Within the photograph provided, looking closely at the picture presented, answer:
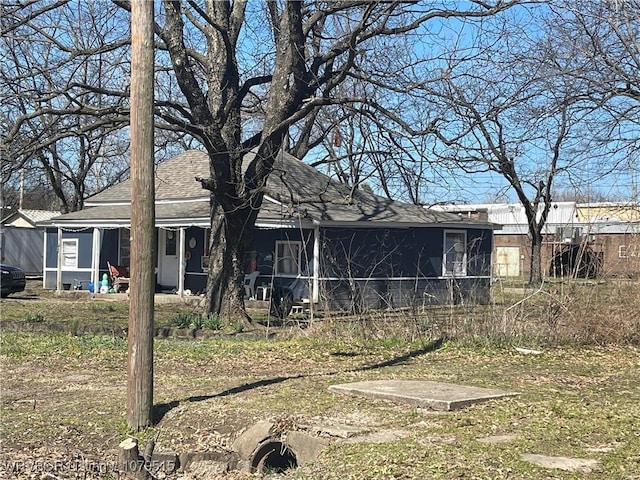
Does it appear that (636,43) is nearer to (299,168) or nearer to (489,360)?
(489,360)

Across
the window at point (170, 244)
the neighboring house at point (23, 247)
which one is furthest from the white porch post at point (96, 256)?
the neighboring house at point (23, 247)

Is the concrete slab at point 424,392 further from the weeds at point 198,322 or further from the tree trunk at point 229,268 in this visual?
the tree trunk at point 229,268

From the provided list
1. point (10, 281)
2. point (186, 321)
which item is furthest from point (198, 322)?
point (10, 281)

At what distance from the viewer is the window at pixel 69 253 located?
101 ft

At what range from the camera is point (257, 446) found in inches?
295

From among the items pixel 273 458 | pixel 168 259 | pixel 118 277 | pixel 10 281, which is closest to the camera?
pixel 273 458

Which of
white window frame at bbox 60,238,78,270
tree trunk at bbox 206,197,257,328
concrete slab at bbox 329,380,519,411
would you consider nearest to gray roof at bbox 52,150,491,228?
white window frame at bbox 60,238,78,270

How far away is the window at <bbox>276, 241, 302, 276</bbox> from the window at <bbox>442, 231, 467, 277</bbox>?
208 inches

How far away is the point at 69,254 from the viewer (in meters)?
31.1

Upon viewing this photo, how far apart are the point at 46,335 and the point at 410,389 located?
8421mm

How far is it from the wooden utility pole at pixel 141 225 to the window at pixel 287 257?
16.7 m

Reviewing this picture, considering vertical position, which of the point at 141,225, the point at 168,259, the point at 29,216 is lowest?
the point at 168,259

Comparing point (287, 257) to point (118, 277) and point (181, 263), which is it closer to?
point (181, 263)

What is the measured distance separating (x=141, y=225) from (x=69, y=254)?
24.1 m
